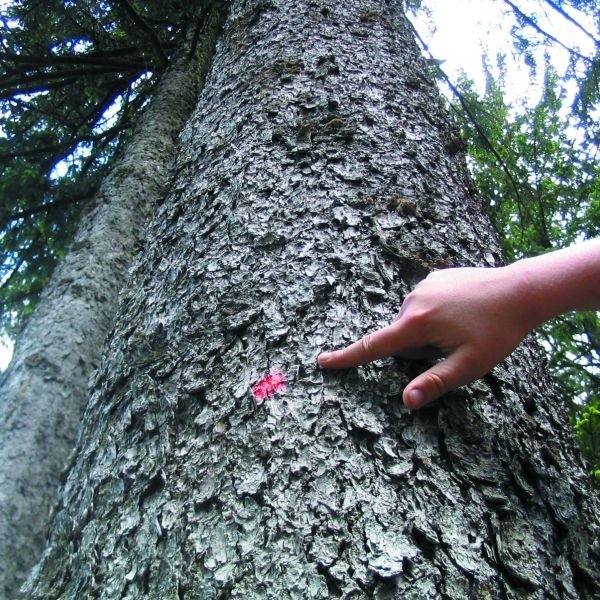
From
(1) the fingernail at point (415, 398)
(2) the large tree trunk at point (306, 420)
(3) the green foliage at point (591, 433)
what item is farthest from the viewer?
(3) the green foliage at point (591, 433)

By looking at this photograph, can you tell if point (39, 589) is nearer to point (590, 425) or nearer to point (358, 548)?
point (358, 548)

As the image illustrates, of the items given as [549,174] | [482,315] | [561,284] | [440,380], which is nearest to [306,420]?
[440,380]

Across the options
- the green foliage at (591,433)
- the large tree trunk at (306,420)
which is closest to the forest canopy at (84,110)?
the green foliage at (591,433)

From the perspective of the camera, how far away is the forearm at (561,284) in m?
1.08

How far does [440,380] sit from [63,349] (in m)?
2.87

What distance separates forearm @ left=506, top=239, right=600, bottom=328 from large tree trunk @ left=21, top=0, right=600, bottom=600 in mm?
214

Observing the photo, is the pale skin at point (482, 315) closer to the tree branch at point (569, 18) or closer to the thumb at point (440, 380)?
the thumb at point (440, 380)

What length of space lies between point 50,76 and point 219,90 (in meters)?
3.53

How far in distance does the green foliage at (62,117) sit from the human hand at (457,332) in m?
4.72

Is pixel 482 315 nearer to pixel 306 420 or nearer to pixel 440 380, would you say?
pixel 440 380

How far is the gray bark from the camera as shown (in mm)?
2602

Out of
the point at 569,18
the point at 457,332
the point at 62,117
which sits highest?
the point at 62,117

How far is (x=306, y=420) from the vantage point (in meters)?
1.04

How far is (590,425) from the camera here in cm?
468
